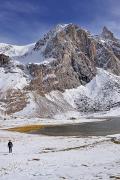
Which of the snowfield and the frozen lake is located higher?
the frozen lake

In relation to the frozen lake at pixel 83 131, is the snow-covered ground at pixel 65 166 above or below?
below

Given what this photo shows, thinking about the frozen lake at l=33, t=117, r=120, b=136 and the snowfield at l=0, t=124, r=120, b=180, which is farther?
the frozen lake at l=33, t=117, r=120, b=136

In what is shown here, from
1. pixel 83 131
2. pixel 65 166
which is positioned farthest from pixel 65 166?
pixel 83 131

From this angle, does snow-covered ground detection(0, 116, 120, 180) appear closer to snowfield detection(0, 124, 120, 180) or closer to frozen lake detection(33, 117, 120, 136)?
snowfield detection(0, 124, 120, 180)

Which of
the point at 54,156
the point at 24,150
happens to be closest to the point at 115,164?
the point at 54,156

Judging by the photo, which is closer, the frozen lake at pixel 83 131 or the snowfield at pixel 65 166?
the snowfield at pixel 65 166

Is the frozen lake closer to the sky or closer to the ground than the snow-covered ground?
closer to the sky

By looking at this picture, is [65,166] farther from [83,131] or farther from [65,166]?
[83,131]

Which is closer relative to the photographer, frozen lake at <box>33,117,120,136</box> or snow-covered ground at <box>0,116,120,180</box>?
snow-covered ground at <box>0,116,120,180</box>

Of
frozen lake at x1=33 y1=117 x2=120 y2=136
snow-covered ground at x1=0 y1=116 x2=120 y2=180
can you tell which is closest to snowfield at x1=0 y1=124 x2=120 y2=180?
snow-covered ground at x1=0 y1=116 x2=120 y2=180

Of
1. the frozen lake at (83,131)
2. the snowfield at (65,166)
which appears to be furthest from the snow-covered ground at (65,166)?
the frozen lake at (83,131)

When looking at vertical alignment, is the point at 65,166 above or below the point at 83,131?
below

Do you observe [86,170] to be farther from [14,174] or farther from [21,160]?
[21,160]

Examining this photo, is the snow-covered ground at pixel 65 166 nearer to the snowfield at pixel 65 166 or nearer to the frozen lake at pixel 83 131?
the snowfield at pixel 65 166
